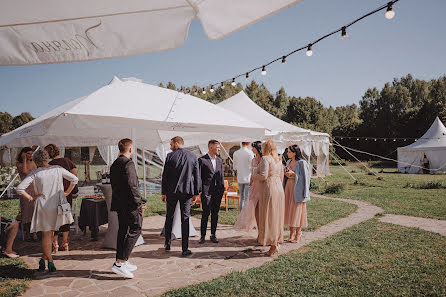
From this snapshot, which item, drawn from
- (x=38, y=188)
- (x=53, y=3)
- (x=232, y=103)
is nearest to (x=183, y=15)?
(x=53, y=3)

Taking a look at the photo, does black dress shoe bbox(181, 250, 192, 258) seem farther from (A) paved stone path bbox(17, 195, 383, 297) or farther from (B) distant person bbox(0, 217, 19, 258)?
(B) distant person bbox(0, 217, 19, 258)

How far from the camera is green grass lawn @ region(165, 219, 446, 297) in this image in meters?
3.42

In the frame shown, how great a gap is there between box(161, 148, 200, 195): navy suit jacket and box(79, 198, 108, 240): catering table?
171 cm

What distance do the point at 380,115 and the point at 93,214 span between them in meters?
44.0

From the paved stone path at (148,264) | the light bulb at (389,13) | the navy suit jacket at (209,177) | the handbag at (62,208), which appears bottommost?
the paved stone path at (148,264)

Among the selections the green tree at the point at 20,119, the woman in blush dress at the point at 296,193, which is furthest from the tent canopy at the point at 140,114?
the green tree at the point at 20,119

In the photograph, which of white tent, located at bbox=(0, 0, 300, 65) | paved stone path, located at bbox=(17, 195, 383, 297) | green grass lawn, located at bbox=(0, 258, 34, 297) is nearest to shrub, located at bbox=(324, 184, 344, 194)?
paved stone path, located at bbox=(17, 195, 383, 297)

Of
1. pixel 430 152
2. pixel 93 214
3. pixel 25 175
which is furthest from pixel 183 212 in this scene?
pixel 430 152

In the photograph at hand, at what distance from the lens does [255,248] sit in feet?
17.0

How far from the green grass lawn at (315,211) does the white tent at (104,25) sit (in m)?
5.81

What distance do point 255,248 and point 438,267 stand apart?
2751mm

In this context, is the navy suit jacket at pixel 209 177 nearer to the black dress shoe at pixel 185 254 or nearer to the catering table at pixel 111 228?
the black dress shoe at pixel 185 254

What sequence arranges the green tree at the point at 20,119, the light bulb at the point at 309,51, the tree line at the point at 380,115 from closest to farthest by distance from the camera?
the light bulb at the point at 309,51 → the tree line at the point at 380,115 → the green tree at the point at 20,119

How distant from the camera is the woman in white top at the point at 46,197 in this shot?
3926mm
